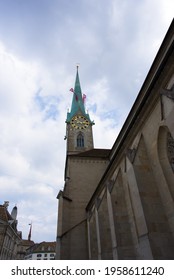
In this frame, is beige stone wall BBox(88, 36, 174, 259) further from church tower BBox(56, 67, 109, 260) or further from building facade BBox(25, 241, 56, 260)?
building facade BBox(25, 241, 56, 260)

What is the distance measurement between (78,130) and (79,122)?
2007 mm

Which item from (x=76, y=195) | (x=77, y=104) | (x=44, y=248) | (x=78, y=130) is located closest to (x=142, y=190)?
(x=76, y=195)

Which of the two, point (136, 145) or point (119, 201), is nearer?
point (136, 145)

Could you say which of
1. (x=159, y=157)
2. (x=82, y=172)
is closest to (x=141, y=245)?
(x=159, y=157)

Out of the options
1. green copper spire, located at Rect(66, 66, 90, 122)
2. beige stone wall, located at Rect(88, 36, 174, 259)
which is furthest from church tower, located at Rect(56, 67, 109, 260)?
beige stone wall, located at Rect(88, 36, 174, 259)

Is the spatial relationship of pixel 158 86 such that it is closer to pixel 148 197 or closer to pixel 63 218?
pixel 148 197

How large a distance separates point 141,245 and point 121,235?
261cm

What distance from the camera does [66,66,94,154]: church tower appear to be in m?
27.4

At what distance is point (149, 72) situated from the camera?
10.3m

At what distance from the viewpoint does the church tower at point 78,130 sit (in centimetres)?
2736

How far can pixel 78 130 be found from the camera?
30000 mm

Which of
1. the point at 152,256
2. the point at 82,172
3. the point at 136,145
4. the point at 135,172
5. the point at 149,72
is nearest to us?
the point at 152,256

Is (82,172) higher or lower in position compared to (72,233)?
higher
